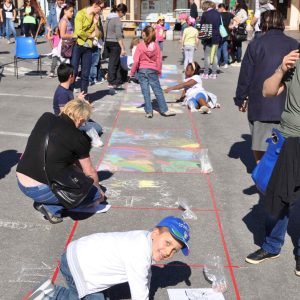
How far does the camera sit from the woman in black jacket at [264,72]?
4926 mm

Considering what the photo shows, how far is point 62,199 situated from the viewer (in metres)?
4.63

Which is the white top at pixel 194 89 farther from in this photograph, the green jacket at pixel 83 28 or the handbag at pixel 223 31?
the handbag at pixel 223 31

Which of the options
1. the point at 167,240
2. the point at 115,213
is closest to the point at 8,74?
the point at 115,213

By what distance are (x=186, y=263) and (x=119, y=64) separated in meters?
8.32

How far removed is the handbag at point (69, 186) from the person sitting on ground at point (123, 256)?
148cm

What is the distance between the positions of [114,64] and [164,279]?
8325 millimetres

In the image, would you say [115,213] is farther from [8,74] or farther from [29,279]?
[8,74]

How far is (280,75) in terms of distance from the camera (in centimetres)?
378

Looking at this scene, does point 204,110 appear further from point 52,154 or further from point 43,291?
point 43,291

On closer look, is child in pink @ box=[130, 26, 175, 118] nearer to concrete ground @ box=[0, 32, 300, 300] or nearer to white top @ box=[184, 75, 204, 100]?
concrete ground @ box=[0, 32, 300, 300]

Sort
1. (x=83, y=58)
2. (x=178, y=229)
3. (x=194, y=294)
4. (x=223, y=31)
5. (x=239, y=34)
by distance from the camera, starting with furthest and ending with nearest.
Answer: (x=239, y=34)
(x=223, y=31)
(x=83, y=58)
(x=194, y=294)
(x=178, y=229)

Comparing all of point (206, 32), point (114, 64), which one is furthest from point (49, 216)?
point (206, 32)

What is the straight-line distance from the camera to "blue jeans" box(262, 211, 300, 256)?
156 inches

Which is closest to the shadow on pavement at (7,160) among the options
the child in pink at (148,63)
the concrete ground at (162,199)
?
the concrete ground at (162,199)
